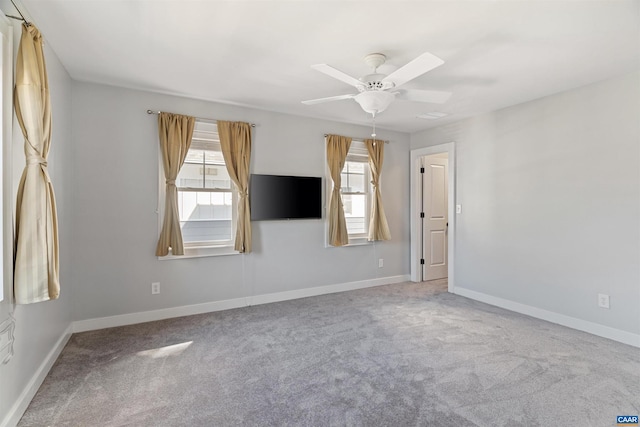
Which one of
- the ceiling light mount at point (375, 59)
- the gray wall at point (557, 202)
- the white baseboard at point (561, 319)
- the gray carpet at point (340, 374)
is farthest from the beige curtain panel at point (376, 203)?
the ceiling light mount at point (375, 59)

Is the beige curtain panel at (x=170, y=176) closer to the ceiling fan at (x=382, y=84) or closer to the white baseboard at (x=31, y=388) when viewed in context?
the white baseboard at (x=31, y=388)

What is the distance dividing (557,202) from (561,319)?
127 cm

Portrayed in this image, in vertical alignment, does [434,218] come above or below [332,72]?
below

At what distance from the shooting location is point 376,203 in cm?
493

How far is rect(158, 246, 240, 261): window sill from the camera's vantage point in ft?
11.9

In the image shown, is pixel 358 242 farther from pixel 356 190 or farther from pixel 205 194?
pixel 205 194

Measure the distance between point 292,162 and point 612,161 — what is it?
3438mm

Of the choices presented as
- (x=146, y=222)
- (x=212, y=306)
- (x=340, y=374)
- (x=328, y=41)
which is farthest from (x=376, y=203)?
(x=146, y=222)

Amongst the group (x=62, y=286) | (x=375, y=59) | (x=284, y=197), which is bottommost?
(x=62, y=286)

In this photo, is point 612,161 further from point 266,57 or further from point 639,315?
point 266,57

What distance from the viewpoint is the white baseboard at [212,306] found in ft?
10.8

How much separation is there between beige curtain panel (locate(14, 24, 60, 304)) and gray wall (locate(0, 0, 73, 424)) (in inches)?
2.9

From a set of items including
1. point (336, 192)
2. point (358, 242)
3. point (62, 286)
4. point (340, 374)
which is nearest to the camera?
point (340, 374)

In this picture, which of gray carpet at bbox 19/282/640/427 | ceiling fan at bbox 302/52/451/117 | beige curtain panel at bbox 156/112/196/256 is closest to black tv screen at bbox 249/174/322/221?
beige curtain panel at bbox 156/112/196/256
